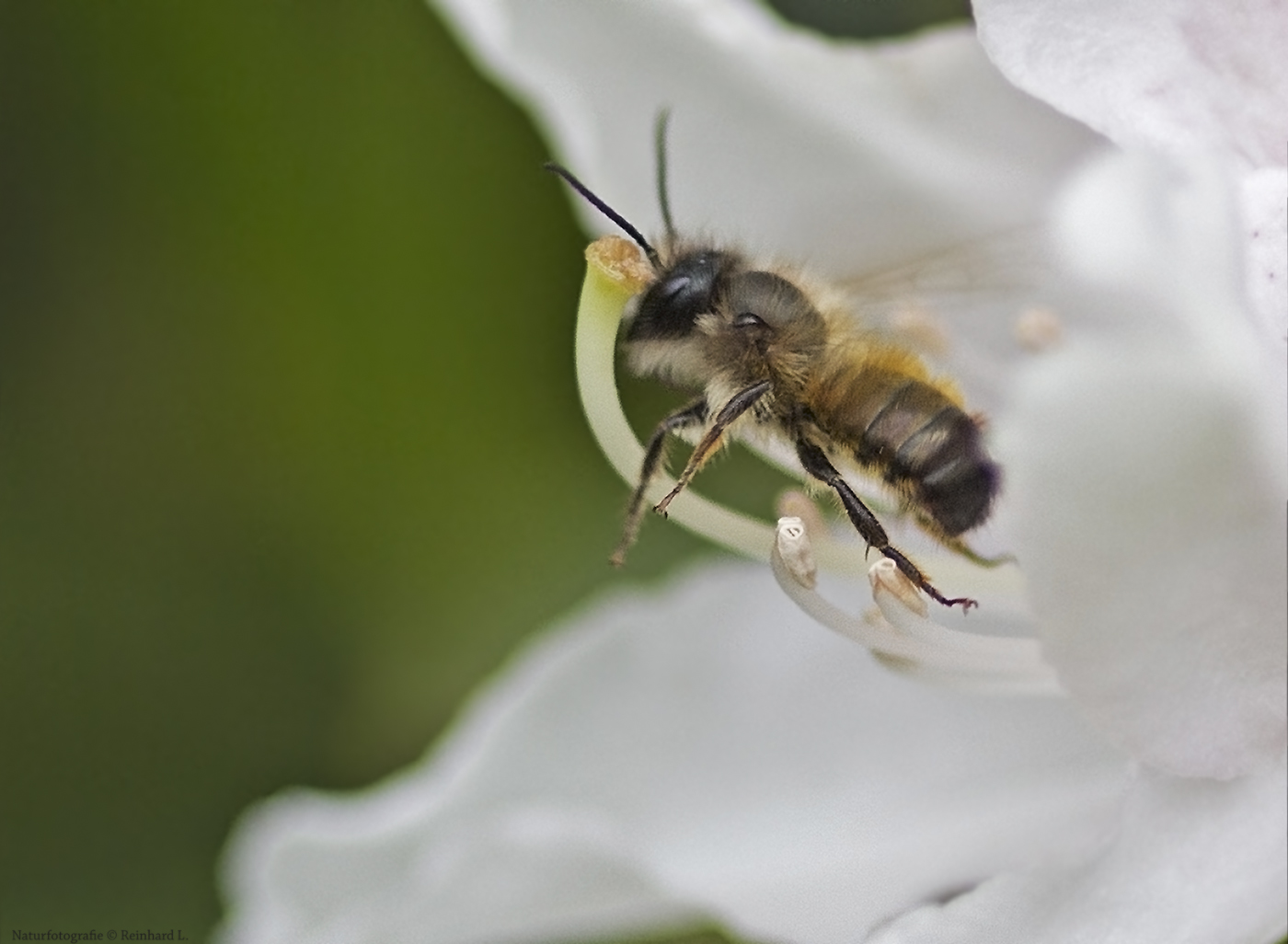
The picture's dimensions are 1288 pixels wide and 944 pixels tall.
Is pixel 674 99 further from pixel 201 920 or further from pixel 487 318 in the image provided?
pixel 201 920

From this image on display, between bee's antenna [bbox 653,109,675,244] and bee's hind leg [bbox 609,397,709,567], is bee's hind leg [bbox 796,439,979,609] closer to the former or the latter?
→ bee's hind leg [bbox 609,397,709,567]

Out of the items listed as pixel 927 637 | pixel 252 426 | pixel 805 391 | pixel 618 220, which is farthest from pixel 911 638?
pixel 252 426

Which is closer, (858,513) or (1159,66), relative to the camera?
(1159,66)

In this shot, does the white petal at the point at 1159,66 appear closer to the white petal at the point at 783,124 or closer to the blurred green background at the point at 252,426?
the white petal at the point at 783,124

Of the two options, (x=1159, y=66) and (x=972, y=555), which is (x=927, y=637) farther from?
(x=1159, y=66)

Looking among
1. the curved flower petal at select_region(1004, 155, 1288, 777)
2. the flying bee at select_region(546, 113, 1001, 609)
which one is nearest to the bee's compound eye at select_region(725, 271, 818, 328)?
the flying bee at select_region(546, 113, 1001, 609)

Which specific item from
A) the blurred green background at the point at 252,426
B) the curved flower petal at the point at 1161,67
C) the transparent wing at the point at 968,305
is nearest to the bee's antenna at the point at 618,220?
the transparent wing at the point at 968,305
